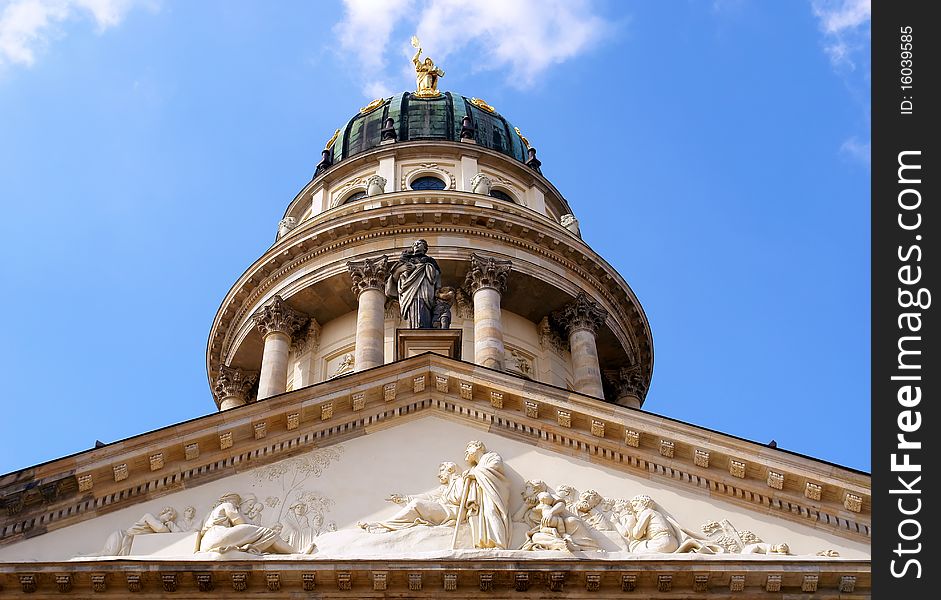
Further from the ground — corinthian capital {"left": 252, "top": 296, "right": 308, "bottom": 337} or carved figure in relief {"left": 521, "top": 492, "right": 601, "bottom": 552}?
corinthian capital {"left": 252, "top": 296, "right": 308, "bottom": 337}

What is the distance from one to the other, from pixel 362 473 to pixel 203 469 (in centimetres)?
227

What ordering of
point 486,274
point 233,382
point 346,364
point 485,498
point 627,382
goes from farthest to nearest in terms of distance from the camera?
point 627,382 → point 233,382 → point 486,274 → point 346,364 → point 485,498

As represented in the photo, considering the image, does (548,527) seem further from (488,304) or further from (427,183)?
(427,183)

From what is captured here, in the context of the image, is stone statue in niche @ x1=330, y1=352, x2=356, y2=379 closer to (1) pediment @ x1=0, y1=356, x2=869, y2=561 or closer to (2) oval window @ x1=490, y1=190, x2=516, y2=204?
(2) oval window @ x1=490, y1=190, x2=516, y2=204

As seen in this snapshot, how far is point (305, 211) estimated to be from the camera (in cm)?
4103

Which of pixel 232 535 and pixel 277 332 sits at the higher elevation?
pixel 277 332

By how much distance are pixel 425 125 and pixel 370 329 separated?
42.7 ft

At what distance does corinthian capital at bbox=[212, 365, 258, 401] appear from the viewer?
35.2 metres

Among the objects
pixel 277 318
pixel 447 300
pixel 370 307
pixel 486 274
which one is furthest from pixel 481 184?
pixel 277 318

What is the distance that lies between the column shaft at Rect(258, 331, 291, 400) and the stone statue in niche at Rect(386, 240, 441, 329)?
7742mm

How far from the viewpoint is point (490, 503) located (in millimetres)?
16672

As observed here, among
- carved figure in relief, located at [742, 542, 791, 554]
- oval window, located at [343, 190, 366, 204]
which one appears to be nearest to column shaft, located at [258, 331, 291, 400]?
oval window, located at [343, 190, 366, 204]
